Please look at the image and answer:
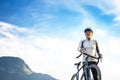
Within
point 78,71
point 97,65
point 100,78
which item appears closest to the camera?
point 100,78

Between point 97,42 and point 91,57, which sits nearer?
point 91,57

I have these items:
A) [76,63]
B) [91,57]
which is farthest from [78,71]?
[91,57]

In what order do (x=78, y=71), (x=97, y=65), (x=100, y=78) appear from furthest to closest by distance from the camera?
(x=78, y=71) < (x=97, y=65) < (x=100, y=78)

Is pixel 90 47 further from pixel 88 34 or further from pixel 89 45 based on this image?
pixel 88 34

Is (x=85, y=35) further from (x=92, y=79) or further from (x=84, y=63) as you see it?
(x=92, y=79)

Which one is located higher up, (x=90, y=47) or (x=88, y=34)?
(x=88, y=34)

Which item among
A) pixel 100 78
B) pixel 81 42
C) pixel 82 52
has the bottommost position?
pixel 100 78

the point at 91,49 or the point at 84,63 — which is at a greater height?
the point at 91,49

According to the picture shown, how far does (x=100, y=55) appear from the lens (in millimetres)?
9250

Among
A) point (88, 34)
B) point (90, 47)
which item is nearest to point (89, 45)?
point (90, 47)

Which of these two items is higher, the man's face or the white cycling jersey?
the man's face

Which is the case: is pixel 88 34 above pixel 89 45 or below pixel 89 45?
above

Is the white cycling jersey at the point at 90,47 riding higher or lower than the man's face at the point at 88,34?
lower

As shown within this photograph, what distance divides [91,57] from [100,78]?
1.08m
